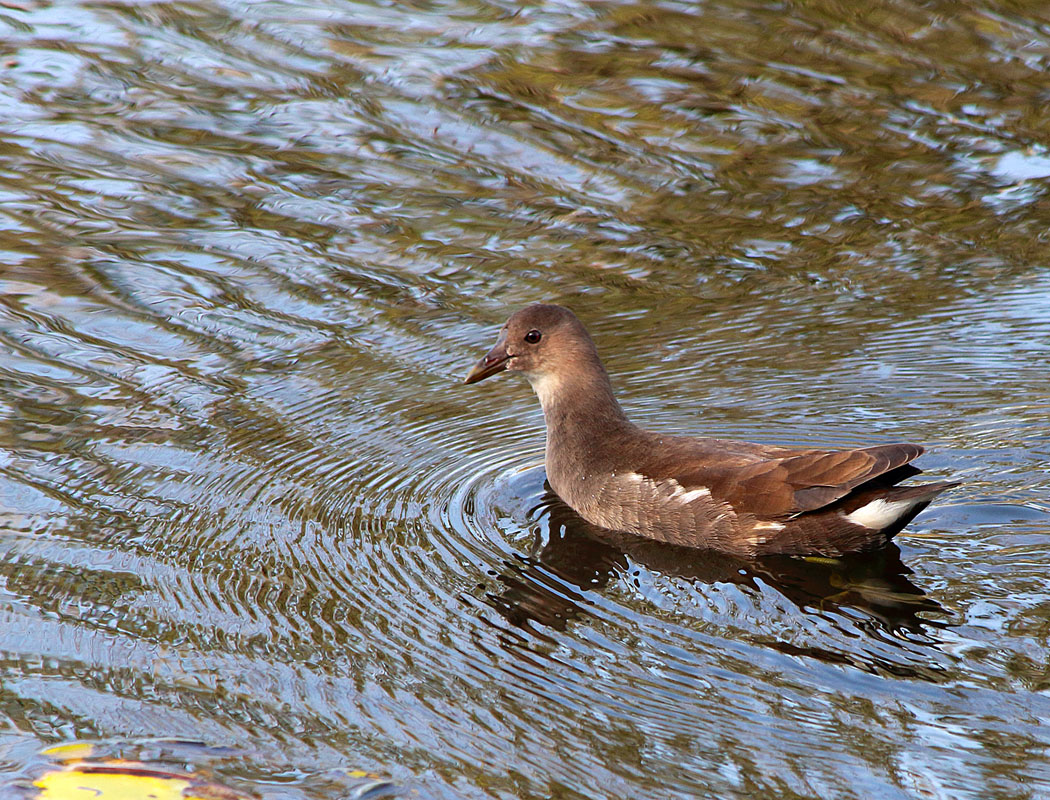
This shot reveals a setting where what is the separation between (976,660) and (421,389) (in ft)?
11.2

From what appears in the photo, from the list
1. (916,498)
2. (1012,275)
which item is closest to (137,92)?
(1012,275)

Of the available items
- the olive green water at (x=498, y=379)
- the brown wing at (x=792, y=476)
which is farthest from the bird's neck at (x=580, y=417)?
the brown wing at (x=792, y=476)

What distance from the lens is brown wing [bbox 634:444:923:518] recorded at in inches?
220

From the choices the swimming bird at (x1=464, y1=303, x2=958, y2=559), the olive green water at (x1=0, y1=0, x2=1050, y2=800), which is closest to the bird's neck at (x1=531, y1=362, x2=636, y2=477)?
the swimming bird at (x1=464, y1=303, x2=958, y2=559)

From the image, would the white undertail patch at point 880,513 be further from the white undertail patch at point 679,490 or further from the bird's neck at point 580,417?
the bird's neck at point 580,417

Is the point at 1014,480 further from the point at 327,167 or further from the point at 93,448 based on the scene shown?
the point at 327,167

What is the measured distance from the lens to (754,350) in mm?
7383

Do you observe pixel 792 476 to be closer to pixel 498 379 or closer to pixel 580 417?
pixel 580 417

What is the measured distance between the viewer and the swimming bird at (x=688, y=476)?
563 cm

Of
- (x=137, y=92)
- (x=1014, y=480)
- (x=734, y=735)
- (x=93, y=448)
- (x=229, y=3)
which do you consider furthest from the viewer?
(x=229, y=3)

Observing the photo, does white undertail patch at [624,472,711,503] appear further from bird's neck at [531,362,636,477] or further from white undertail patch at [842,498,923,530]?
white undertail patch at [842,498,923,530]

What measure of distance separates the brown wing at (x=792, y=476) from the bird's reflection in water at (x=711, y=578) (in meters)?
0.25

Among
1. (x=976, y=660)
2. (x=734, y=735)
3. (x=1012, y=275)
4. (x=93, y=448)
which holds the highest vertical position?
(x=1012, y=275)

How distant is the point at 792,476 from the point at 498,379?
230 centimetres
